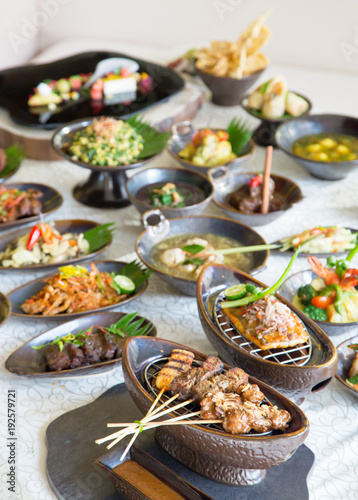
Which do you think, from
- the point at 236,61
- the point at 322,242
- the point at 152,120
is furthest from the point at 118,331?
the point at 236,61

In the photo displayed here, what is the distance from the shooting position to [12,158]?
3.08 m

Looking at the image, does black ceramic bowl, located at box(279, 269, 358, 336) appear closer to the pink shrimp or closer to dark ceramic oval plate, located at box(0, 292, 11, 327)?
the pink shrimp

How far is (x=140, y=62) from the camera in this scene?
3965 mm

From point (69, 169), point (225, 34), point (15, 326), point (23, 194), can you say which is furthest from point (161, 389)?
point (225, 34)

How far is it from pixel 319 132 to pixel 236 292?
1903 mm

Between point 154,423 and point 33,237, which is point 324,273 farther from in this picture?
point 33,237

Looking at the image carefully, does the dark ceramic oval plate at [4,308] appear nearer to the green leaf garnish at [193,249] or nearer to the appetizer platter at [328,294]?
the green leaf garnish at [193,249]

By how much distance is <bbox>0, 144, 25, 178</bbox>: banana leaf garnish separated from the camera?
3.03 m

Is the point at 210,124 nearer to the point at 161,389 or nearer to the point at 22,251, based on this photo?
the point at 22,251

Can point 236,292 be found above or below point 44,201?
above

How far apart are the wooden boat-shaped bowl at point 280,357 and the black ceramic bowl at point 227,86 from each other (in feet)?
6.95

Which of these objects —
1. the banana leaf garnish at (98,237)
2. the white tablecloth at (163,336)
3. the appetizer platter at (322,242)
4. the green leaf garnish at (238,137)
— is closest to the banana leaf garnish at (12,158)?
the white tablecloth at (163,336)

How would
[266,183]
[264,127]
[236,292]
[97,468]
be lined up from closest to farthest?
1. [97,468]
2. [236,292]
3. [266,183]
4. [264,127]

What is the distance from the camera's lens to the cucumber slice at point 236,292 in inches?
70.9
